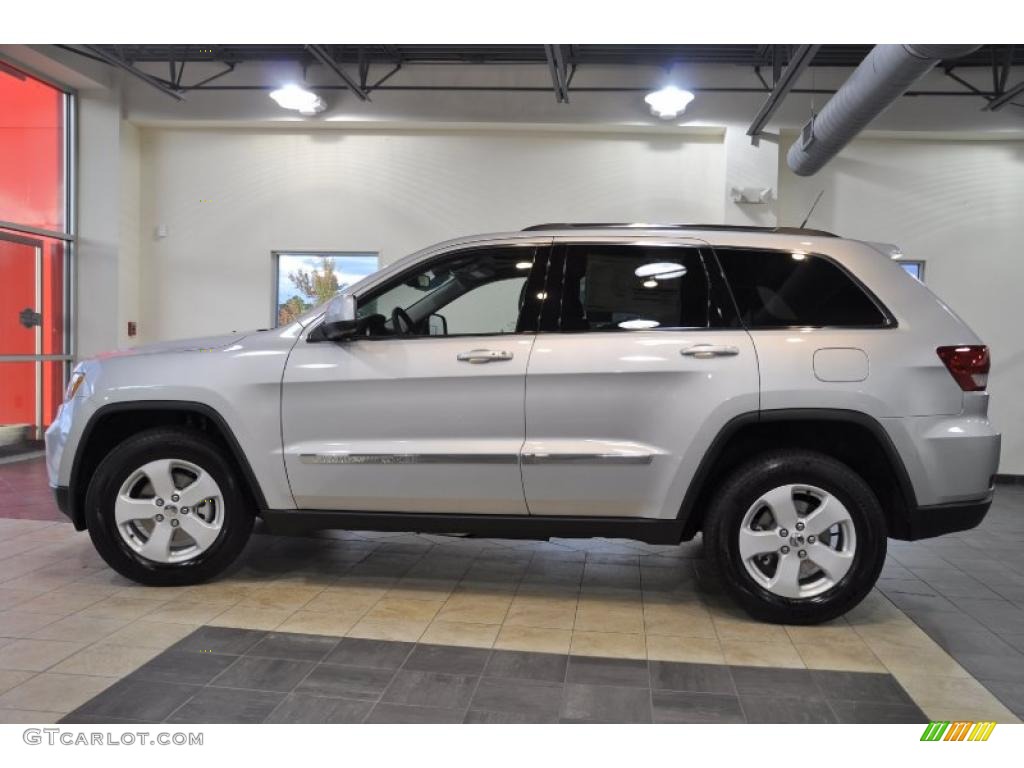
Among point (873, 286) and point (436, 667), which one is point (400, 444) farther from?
point (873, 286)

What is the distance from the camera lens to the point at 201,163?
909 centimetres

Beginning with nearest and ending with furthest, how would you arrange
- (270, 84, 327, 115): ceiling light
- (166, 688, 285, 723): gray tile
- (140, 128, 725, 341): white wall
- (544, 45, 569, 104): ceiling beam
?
(166, 688, 285, 723): gray tile < (544, 45, 569, 104): ceiling beam < (270, 84, 327, 115): ceiling light < (140, 128, 725, 341): white wall

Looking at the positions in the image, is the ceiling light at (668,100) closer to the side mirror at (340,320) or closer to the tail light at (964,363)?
the tail light at (964,363)

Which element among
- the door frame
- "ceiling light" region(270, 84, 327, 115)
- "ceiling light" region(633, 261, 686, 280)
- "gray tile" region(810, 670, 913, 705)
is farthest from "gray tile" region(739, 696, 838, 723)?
the door frame

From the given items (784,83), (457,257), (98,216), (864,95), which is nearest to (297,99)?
(98,216)

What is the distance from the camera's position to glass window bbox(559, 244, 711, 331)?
3.34m

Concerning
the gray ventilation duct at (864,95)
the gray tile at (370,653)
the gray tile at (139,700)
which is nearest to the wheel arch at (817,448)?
the gray tile at (370,653)

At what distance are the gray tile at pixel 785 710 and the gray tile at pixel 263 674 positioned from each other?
158cm

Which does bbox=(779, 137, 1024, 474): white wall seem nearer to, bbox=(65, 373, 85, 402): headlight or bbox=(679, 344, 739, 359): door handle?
bbox=(679, 344, 739, 359): door handle

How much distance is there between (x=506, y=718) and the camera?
244 centimetres

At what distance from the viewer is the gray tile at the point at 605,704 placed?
2445 mm

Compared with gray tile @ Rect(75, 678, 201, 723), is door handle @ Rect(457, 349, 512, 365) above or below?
above

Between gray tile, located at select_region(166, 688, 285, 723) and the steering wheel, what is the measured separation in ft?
5.31

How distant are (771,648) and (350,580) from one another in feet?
6.82
